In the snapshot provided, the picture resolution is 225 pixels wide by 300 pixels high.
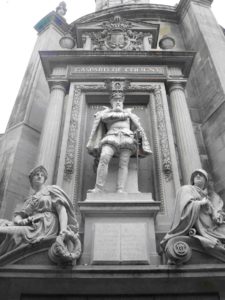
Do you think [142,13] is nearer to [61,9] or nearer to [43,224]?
[61,9]

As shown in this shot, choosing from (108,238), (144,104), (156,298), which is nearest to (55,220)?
(108,238)

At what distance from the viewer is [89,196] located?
6910mm

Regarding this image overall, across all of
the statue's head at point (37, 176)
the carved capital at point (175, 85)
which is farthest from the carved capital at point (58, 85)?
the statue's head at point (37, 176)

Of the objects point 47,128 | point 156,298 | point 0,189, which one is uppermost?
point 47,128

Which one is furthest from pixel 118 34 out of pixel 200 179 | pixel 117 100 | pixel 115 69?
pixel 200 179

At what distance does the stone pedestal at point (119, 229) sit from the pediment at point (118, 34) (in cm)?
695

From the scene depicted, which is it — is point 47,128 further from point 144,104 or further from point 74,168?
point 144,104

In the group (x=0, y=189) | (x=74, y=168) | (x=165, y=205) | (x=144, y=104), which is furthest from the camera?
(x=144, y=104)

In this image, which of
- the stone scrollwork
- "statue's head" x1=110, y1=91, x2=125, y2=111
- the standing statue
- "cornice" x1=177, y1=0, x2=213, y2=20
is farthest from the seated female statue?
"cornice" x1=177, y1=0, x2=213, y2=20

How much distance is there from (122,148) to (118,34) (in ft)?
21.2

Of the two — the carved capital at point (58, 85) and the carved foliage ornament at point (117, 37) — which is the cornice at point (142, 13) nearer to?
the carved foliage ornament at point (117, 37)

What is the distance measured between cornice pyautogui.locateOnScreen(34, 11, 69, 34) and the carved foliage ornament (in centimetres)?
319

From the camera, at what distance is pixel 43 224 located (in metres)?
6.06

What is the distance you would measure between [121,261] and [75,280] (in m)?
0.85
